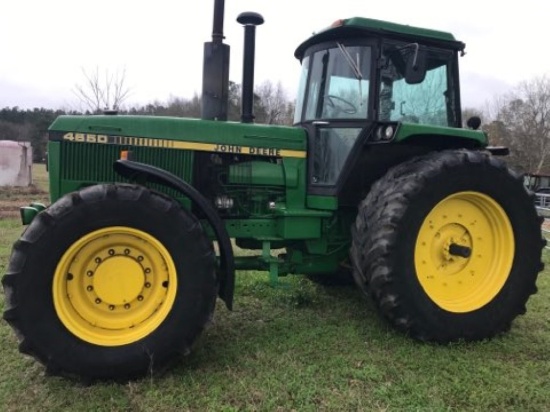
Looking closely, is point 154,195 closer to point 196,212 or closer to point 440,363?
point 196,212

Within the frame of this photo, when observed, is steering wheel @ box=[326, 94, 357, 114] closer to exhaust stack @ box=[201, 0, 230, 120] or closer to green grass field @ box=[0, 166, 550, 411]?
exhaust stack @ box=[201, 0, 230, 120]

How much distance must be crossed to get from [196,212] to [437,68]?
2.43 metres

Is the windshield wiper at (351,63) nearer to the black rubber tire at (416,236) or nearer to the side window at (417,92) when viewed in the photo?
the side window at (417,92)

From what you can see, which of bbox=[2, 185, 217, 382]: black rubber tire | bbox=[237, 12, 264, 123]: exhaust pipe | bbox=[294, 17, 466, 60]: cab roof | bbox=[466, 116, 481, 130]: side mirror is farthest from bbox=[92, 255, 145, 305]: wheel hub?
bbox=[466, 116, 481, 130]: side mirror

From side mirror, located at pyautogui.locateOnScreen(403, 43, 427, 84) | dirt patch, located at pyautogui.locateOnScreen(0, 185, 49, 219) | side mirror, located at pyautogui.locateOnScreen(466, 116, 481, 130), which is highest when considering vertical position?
side mirror, located at pyautogui.locateOnScreen(403, 43, 427, 84)

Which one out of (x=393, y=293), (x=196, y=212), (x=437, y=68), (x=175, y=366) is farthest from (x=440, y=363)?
(x=437, y=68)

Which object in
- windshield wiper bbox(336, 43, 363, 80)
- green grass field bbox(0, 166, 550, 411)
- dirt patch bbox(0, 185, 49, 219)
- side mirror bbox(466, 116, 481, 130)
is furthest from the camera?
dirt patch bbox(0, 185, 49, 219)

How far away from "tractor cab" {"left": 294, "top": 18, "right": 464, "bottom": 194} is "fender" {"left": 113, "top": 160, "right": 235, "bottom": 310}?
1120mm

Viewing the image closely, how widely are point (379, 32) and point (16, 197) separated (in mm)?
15418

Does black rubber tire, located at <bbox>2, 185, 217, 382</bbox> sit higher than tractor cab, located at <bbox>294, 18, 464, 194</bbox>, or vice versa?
tractor cab, located at <bbox>294, 18, 464, 194</bbox>

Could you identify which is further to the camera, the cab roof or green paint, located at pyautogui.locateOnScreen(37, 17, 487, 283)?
the cab roof

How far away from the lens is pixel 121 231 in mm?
3395

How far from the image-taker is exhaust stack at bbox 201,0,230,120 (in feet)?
14.6

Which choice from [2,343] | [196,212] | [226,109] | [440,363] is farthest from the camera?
[226,109]
